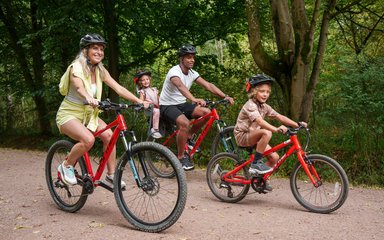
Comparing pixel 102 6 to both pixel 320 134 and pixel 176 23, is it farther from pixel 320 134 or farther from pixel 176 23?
pixel 320 134

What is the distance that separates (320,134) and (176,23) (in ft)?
16.4

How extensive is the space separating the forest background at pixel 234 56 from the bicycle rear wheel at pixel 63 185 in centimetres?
199

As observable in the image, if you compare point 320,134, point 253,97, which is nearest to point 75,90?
point 253,97

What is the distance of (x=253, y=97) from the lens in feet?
19.7

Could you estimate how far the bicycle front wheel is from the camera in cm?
452

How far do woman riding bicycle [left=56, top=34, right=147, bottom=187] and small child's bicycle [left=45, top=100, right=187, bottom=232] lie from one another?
5.8 inches

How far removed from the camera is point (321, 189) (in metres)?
6.41

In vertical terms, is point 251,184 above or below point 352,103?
below

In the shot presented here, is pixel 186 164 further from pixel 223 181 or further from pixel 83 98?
pixel 83 98

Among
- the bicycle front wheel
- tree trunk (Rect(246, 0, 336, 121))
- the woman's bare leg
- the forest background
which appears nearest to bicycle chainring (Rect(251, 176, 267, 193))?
the bicycle front wheel

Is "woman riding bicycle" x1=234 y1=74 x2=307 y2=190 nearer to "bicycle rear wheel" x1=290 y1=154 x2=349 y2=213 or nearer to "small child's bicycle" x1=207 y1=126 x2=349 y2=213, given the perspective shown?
"small child's bicycle" x1=207 y1=126 x2=349 y2=213

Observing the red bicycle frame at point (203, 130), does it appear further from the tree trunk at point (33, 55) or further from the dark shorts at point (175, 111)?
the tree trunk at point (33, 55)

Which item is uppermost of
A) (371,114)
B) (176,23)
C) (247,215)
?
(176,23)

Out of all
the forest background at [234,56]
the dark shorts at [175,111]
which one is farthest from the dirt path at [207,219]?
the forest background at [234,56]
